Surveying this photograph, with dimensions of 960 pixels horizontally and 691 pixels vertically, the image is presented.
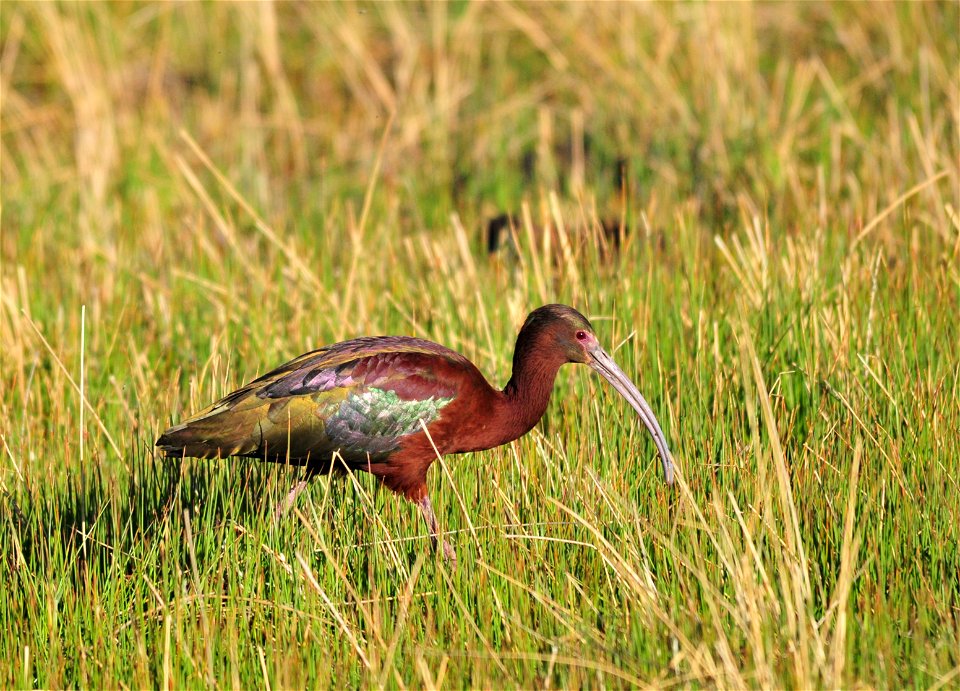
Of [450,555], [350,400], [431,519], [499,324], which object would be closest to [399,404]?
[350,400]

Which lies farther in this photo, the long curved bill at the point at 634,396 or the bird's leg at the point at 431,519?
the long curved bill at the point at 634,396

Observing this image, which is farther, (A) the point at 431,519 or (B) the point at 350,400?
(B) the point at 350,400

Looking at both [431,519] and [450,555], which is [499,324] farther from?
[450,555]

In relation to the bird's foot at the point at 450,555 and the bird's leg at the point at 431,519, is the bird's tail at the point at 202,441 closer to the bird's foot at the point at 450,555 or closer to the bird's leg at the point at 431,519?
the bird's leg at the point at 431,519

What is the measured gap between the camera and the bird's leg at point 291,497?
14.9 ft

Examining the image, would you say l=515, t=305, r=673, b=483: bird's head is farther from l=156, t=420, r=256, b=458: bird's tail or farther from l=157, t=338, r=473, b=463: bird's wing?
l=156, t=420, r=256, b=458: bird's tail

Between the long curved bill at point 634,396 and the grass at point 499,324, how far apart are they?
0.28ft

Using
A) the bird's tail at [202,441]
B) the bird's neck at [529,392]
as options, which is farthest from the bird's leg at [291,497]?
the bird's neck at [529,392]

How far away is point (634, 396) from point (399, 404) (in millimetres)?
801

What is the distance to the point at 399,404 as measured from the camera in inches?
189

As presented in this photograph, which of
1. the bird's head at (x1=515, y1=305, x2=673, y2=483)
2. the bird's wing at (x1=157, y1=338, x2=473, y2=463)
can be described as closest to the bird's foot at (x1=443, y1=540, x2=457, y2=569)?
the bird's wing at (x1=157, y1=338, x2=473, y2=463)

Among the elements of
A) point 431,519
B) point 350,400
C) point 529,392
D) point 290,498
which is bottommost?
point 431,519

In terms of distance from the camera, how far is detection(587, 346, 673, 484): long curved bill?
4.49 meters

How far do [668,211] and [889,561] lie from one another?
13.7ft
